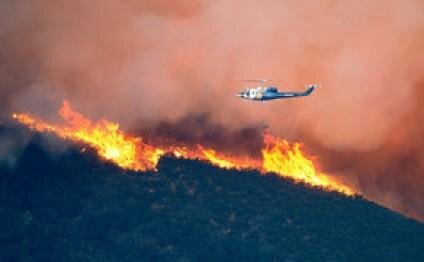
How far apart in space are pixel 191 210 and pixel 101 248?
43.2ft

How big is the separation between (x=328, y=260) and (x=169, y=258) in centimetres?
1956

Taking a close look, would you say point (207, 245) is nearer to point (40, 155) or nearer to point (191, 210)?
point (191, 210)

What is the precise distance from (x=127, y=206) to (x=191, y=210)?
7931mm

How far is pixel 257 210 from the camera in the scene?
199 metres

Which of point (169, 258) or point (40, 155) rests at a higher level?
point (40, 155)

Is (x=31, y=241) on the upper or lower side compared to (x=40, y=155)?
lower

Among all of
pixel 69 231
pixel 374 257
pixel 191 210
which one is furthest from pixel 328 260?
pixel 69 231

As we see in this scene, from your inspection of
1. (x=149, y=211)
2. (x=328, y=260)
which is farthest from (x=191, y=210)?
(x=328, y=260)

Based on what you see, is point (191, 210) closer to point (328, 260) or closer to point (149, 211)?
point (149, 211)

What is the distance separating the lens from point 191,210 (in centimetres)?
19750

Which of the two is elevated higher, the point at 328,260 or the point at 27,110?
the point at 27,110

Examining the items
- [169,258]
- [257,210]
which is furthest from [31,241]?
[257,210]

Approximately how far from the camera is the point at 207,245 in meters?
194

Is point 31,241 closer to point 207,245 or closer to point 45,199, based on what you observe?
point 45,199
